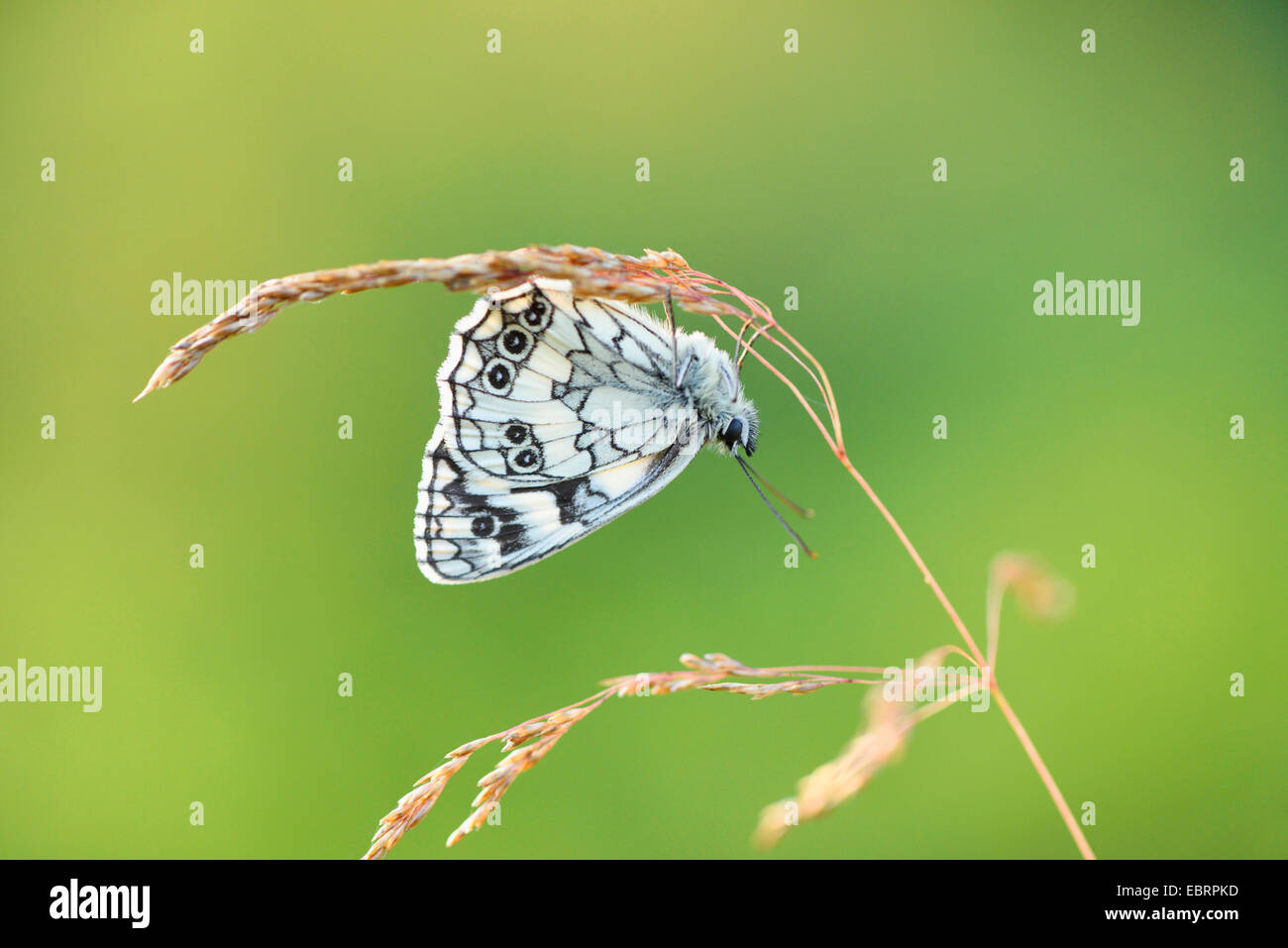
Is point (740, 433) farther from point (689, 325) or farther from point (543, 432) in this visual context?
point (689, 325)

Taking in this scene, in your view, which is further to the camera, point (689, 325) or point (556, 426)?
point (689, 325)

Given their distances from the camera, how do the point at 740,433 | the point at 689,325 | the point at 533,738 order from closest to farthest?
the point at 533,738, the point at 740,433, the point at 689,325

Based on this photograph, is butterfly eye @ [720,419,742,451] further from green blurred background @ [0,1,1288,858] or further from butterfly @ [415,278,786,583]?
green blurred background @ [0,1,1288,858]

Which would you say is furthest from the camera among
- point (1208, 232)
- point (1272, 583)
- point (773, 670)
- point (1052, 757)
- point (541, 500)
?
point (1208, 232)

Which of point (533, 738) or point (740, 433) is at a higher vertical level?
point (740, 433)

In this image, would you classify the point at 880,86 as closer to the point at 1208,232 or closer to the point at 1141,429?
the point at 1208,232

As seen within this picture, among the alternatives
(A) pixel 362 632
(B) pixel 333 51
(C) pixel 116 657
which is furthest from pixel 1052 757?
(B) pixel 333 51

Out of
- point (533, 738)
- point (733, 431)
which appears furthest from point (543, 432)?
point (533, 738)
